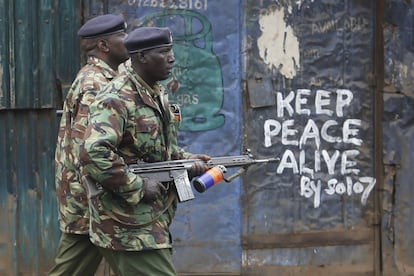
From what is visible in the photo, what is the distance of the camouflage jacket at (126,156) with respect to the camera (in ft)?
12.7

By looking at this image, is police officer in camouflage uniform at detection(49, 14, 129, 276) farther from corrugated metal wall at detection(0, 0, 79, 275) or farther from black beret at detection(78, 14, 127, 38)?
corrugated metal wall at detection(0, 0, 79, 275)

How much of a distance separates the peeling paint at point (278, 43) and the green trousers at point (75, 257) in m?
2.25

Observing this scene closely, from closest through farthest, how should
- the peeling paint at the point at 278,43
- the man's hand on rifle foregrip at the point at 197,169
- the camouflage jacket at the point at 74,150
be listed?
the man's hand on rifle foregrip at the point at 197,169, the camouflage jacket at the point at 74,150, the peeling paint at the point at 278,43

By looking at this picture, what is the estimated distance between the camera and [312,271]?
6.59 metres

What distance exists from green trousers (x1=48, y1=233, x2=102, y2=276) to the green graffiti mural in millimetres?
→ 1676

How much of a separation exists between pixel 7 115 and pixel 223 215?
65.4 inches

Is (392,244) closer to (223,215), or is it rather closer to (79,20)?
(223,215)

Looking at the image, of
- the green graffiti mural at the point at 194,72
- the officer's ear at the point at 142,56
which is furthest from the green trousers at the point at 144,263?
the green graffiti mural at the point at 194,72

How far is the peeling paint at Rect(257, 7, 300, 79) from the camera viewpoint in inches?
251

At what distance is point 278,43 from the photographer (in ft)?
21.0

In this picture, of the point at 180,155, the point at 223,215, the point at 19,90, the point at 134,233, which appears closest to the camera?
the point at 134,233

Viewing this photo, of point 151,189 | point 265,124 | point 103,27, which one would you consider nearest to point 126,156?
point 151,189

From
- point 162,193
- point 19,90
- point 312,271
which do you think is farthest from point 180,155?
point 312,271

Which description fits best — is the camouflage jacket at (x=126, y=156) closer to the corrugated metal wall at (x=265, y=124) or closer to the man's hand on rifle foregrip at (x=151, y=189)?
the man's hand on rifle foregrip at (x=151, y=189)
